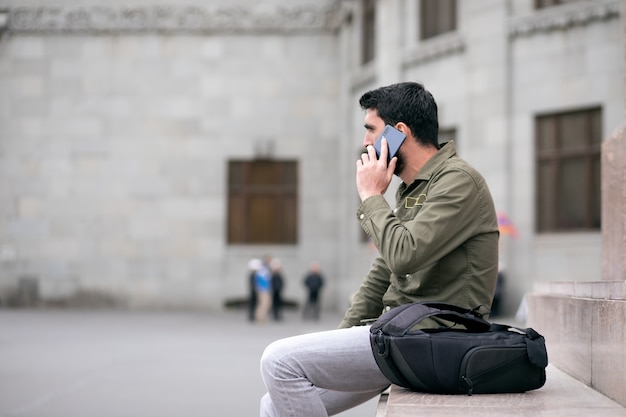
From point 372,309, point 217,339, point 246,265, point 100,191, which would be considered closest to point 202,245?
point 246,265

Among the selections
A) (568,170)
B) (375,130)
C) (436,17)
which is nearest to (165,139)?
(436,17)

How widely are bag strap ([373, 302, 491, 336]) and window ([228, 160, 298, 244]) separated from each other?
24559mm

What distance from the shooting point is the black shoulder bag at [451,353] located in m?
3.46

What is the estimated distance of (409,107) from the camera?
3.94m

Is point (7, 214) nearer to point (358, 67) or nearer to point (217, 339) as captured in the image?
point (358, 67)

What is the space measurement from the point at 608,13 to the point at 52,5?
677 inches

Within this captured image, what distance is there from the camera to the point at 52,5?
28.7 metres

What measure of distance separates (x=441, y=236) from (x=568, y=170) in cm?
1646

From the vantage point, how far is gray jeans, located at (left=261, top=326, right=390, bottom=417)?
11.9 ft

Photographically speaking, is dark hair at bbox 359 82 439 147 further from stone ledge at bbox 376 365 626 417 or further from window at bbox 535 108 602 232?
window at bbox 535 108 602 232

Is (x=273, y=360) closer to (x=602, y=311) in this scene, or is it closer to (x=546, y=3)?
(x=602, y=311)

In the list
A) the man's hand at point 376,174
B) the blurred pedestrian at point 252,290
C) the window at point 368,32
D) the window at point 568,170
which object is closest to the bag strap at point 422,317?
the man's hand at point 376,174

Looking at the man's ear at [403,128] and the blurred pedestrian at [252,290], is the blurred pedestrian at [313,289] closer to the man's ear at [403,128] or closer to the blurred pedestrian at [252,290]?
the blurred pedestrian at [252,290]

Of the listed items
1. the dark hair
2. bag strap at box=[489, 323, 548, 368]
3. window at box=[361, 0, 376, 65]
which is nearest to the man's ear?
the dark hair
